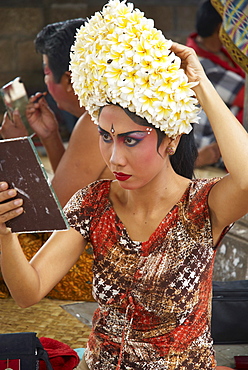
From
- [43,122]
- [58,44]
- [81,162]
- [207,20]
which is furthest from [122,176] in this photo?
[207,20]

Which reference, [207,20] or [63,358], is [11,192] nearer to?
[63,358]

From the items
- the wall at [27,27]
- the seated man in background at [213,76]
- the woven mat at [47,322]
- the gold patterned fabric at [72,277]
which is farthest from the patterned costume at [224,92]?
the woven mat at [47,322]

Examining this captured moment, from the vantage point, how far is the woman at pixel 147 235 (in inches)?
73.3

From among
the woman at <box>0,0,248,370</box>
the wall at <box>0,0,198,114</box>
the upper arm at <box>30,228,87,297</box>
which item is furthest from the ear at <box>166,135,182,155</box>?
the wall at <box>0,0,198,114</box>

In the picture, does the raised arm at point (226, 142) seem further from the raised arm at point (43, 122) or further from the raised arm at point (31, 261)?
the raised arm at point (43, 122)

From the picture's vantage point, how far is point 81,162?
332cm

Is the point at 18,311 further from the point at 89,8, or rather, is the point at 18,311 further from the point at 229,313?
the point at 89,8

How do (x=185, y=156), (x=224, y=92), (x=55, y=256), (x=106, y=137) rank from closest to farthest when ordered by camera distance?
(x=106, y=137), (x=55, y=256), (x=185, y=156), (x=224, y=92)

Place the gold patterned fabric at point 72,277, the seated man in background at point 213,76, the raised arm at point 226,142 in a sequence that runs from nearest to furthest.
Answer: the raised arm at point 226,142, the gold patterned fabric at point 72,277, the seated man in background at point 213,76

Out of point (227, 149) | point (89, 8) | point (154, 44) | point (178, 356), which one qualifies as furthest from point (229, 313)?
point (89, 8)

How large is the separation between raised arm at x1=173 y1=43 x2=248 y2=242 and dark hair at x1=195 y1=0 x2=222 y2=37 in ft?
12.4

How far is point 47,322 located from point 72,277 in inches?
12.8

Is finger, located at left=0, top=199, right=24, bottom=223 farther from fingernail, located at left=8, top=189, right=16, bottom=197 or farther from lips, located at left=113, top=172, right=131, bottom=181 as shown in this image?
lips, located at left=113, top=172, right=131, bottom=181

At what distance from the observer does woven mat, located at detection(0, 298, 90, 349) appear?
303 centimetres
